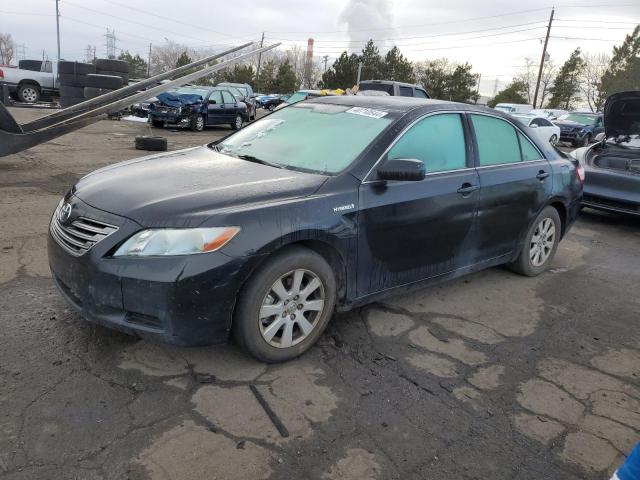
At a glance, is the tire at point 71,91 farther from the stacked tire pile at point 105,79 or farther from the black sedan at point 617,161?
the black sedan at point 617,161

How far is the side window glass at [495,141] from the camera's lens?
4.24 m

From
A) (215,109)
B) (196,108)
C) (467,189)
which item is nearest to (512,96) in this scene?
(215,109)

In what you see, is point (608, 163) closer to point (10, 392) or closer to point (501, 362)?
point (501, 362)

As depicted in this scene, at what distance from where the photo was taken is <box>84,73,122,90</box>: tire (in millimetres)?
19156

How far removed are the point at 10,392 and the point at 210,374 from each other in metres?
1.00

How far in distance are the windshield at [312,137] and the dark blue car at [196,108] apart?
45.0 ft

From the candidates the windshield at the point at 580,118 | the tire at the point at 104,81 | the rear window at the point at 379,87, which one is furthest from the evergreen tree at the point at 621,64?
the tire at the point at 104,81

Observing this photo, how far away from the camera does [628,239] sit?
23.3 feet

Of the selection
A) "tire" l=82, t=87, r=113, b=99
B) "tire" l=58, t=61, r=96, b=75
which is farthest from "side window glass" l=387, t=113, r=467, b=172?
"tire" l=58, t=61, r=96, b=75

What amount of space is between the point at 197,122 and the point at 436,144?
48.8 ft

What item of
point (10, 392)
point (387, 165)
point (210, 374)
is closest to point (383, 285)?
point (387, 165)

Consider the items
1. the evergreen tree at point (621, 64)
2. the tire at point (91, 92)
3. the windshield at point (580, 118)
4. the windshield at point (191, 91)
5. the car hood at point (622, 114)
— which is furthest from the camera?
the evergreen tree at point (621, 64)

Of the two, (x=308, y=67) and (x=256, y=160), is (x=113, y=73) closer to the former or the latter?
(x=256, y=160)

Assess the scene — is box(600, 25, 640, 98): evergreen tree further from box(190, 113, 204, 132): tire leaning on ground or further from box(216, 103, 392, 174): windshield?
box(216, 103, 392, 174): windshield
